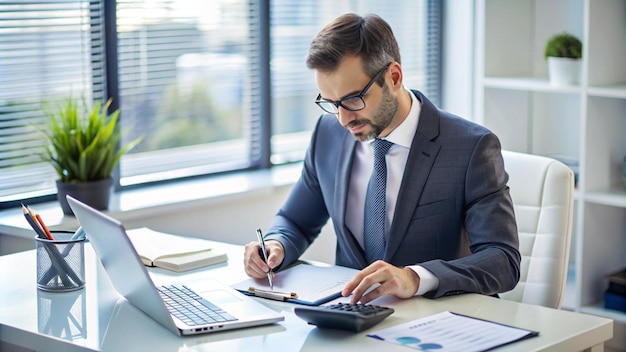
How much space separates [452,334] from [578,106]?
242 cm

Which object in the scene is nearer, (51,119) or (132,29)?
(51,119)

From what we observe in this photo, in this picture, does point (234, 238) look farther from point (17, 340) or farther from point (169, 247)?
point (17, 340)

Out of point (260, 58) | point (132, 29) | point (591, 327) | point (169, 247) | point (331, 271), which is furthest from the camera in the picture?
point (260, 58)

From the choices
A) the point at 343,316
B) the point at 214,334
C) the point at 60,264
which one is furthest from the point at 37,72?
the point at 343,316

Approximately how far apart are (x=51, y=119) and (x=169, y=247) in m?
0.89

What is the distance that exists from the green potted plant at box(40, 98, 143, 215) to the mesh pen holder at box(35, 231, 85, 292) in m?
0.90

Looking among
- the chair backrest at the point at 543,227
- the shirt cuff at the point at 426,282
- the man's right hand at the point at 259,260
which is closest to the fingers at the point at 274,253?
the man's right hand at the point at 259,260

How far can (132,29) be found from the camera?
3.24 metres

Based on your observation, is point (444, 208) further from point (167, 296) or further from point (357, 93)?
point (167, 296)

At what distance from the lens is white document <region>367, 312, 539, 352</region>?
156 cm

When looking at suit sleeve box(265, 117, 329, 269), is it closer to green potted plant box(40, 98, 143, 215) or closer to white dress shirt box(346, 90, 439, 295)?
white dress shirt box(346, 90, 439, 295)

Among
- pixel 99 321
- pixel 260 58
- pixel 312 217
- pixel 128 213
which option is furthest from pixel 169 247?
pixel 260 58

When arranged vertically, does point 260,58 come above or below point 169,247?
above

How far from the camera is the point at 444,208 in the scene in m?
2.17
